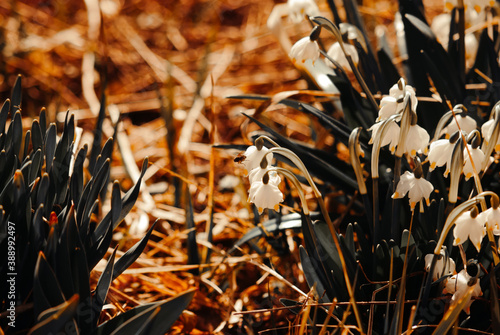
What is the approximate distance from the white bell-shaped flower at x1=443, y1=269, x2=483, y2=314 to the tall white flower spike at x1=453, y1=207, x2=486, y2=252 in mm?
121

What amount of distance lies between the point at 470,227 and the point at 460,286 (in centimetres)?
17

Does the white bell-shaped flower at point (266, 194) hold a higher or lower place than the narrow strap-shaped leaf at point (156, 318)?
higher

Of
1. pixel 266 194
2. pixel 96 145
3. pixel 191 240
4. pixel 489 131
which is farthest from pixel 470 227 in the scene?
pixel 96 145

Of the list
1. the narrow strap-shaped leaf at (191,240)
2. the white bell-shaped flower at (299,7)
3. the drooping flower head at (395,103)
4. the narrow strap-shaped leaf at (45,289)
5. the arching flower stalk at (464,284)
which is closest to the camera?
the narrow strap-shaped leaf at (45,289)

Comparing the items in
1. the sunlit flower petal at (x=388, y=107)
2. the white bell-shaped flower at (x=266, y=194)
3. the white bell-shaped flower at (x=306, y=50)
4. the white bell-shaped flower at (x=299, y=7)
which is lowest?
the white bell-shaped flower at (x=266, y=194)

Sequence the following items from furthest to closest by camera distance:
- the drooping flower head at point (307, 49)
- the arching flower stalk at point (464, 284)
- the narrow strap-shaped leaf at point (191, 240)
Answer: the narrow strap-shaped leaf at point (191, 240) < the drooping flower head at point (307, 49) < the arching flower stalk at point (464, 284)

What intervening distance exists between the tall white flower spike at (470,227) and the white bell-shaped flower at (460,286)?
0.12 metres

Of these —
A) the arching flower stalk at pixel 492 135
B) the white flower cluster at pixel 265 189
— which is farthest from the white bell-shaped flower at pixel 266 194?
the arching flower stalk at pixel 492 135

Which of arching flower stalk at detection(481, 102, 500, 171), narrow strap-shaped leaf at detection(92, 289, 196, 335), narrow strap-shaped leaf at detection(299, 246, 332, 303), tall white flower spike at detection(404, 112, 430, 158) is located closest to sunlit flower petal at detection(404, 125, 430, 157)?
tall white flower spike at detection(404, 112, 430, 158)

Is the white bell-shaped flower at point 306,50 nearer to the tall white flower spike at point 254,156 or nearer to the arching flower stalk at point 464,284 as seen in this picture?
the tall white flower spike at point 254,156

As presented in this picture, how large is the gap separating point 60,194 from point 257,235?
23.9 inches

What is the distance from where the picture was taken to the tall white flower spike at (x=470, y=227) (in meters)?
1.03

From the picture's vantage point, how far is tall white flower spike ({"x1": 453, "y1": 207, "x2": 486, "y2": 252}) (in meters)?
1.03

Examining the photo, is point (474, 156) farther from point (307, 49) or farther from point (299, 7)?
point (299, 7)
